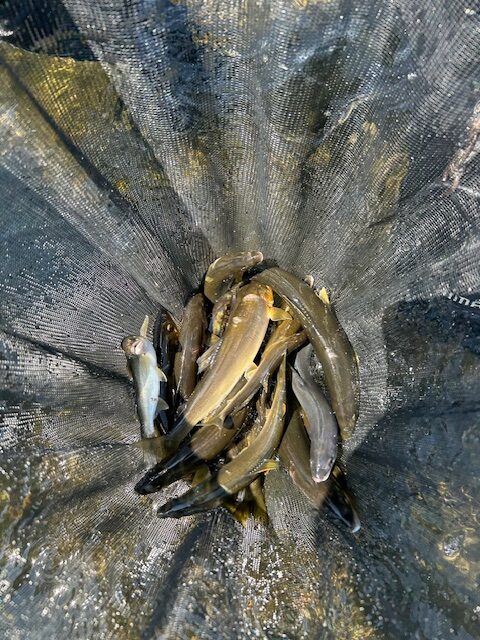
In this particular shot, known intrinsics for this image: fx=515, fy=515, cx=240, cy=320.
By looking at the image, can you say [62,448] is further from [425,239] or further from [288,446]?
[425,239]

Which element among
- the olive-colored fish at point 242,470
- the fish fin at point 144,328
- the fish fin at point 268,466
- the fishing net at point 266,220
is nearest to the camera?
the fishing net at point 266,220

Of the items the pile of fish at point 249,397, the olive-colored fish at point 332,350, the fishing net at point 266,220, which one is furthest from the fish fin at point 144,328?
the olive-colored fish at point 332,350

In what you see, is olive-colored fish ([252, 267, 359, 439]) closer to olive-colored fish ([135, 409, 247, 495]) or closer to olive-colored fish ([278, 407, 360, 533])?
olive-colored fish ([278, 407, 360, 533])

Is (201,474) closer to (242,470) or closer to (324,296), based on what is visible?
(242,470)

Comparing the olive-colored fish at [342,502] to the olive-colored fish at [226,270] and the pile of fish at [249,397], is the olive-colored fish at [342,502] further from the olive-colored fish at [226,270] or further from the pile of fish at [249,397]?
the olive-colored fish at [226,270]

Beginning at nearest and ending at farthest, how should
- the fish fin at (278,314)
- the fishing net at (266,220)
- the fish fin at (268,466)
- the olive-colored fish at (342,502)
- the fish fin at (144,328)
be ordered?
the fishing net at (266,220), the olive-colored fish at (342,502), the fish fin at (268,466), the fish fin at (278,314), the fish fin at (144,328)

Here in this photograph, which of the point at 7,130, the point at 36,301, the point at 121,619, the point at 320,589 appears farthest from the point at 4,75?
the point at 320,589
